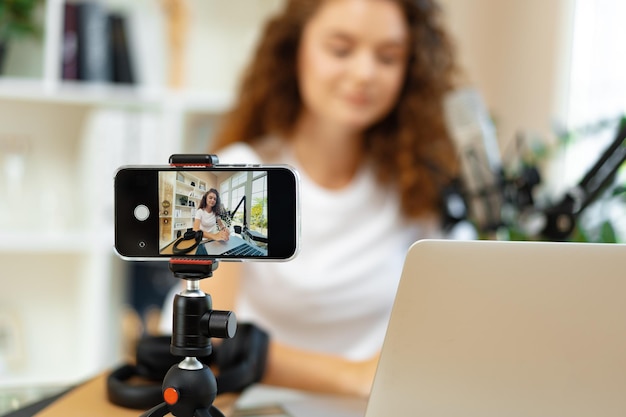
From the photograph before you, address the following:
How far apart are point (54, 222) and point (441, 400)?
1689 millimetres

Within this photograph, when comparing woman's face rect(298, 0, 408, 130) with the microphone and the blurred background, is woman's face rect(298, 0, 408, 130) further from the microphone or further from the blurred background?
the blurred background

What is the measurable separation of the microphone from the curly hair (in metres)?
0.23

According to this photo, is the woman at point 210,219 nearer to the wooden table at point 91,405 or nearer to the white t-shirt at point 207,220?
the white t-shirt at point 207,220

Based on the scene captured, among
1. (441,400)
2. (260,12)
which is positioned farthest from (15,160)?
(441,400)

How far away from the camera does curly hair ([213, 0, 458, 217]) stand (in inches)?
54.1

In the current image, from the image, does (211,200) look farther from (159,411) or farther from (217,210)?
(159,411)

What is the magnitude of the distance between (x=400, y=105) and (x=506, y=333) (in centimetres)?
98

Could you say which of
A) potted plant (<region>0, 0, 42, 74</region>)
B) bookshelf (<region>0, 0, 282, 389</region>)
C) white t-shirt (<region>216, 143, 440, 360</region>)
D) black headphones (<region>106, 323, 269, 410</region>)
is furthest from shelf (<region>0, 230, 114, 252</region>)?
black headphones (<region>106, 323, 269, 410</region>)

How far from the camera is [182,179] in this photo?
1.80 ft

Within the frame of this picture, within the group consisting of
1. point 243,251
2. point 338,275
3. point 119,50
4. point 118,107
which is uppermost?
point 119,50

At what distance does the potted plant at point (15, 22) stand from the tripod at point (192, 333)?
1536 millimetres

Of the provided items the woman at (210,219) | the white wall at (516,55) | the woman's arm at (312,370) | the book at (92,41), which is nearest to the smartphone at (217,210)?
the woman at (210,219)

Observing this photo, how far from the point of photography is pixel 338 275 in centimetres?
136

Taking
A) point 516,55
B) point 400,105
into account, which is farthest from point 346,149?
point 516,55
